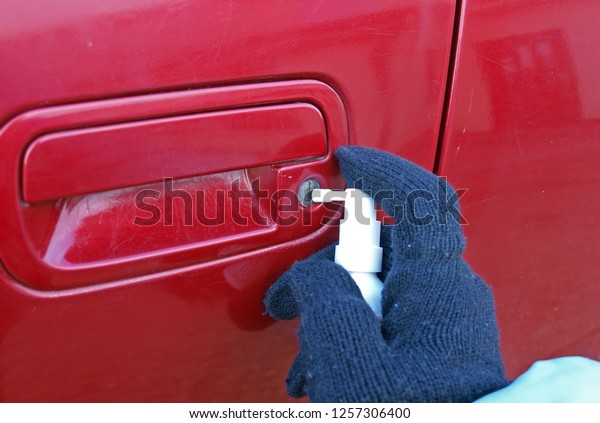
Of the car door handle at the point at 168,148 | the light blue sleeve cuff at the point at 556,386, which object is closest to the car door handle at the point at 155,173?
the car door handle at the point at 168,148

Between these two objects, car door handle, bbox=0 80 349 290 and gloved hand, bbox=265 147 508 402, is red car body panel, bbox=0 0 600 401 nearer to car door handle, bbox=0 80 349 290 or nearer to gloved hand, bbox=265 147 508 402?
car door handle, bbox=0 80 349 290

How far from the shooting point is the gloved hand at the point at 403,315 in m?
0.79

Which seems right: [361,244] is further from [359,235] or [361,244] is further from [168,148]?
[168,148]

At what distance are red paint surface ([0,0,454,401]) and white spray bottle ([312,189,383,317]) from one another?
0.08m

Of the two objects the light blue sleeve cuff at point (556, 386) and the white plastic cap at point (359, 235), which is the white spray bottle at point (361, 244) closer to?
the white plastic cap at point (359, 235)

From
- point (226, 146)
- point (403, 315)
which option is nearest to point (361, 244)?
point (403, 315)

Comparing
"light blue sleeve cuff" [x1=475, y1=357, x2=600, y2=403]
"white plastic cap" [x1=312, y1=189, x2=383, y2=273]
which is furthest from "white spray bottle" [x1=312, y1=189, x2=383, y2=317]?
"light blue sleeve cuff" [x1=475, y1=357, x2=600, y2=403]

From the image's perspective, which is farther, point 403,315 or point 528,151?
point 528,151

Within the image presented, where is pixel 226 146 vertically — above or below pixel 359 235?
above

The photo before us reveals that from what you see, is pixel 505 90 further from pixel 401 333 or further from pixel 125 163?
pixel 125 163

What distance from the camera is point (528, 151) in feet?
3.65

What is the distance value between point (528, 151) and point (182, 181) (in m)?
0.62
